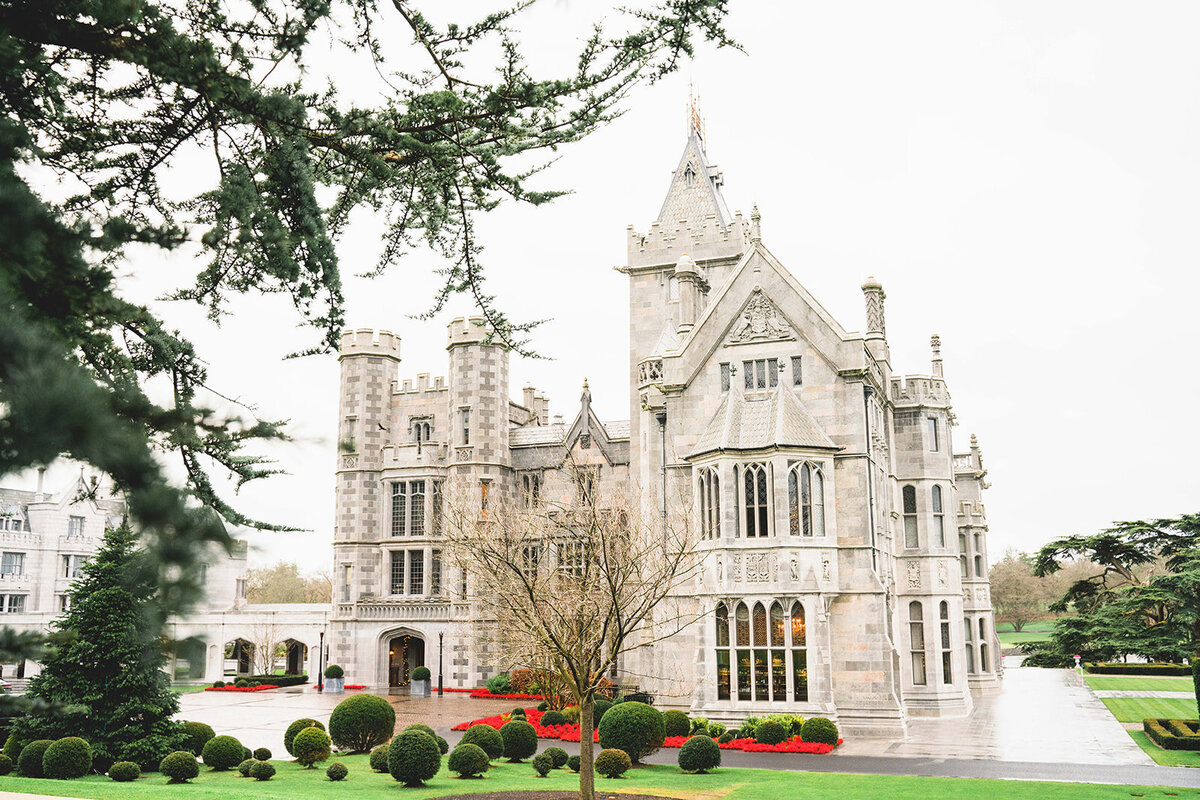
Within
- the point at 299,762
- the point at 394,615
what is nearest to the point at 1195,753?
the point at 299,762

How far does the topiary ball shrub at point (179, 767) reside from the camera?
1802 cm

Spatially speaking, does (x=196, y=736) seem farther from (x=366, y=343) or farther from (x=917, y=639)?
(x=366, y=343)

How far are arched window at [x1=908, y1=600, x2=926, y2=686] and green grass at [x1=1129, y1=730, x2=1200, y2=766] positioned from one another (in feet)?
23.0

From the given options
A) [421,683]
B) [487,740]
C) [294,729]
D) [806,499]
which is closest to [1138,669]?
[806,499]

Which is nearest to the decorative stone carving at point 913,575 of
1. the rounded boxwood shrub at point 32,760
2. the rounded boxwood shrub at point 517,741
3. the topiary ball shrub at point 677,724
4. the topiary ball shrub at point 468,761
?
the topiary ball shrub at point 677,724

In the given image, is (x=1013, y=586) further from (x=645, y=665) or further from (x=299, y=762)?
(x=299, y=762)

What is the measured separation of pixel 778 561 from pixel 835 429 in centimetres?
434

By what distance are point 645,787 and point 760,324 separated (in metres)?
14.4

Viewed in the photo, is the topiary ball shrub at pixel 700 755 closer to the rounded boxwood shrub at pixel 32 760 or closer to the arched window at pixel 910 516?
the rounded boxwood shrub at pixel 32 760

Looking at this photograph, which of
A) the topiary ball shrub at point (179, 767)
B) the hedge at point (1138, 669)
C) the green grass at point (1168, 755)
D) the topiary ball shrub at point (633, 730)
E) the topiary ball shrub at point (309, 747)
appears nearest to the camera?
the topiary ball shrub at point (179, 767)

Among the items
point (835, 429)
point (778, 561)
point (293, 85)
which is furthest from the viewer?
point (835, 429)

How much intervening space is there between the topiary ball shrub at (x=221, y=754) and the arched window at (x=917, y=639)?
20.8 meters

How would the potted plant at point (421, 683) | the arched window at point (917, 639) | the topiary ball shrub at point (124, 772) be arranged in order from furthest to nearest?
the potted plant at point (421, 683)
the arched window at point (917, 639)
the topiary ball shrub at point (124, 772)

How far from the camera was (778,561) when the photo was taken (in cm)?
2445
